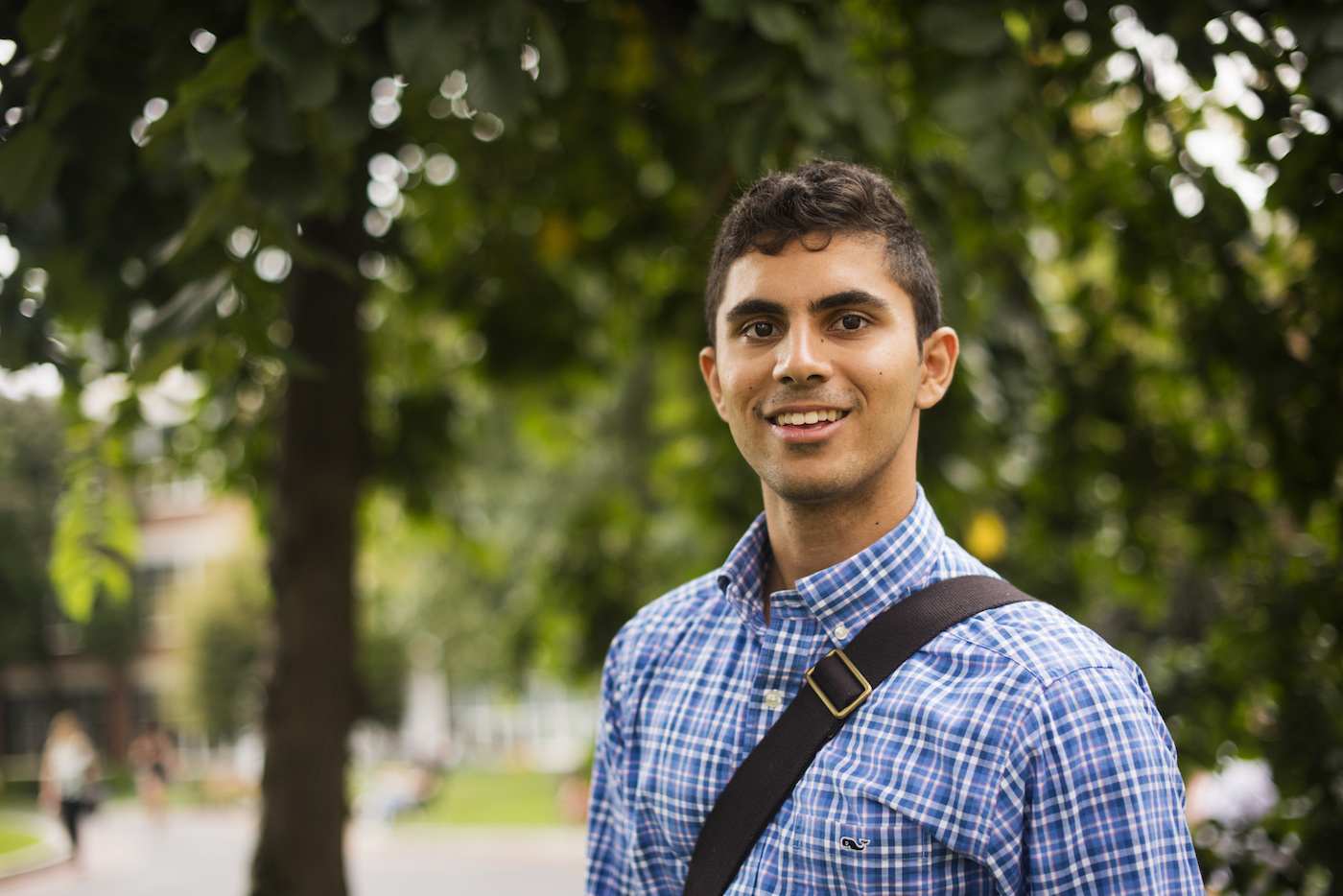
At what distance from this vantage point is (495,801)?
60.6 ft

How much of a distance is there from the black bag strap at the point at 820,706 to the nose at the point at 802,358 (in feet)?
1.04

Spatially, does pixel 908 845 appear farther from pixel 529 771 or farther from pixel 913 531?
pixel 529 771

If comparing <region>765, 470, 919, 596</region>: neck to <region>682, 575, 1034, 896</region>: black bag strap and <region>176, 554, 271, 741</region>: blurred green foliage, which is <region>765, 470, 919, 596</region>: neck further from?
<region>176, 554, 271, 741</region>: blurred green foliage

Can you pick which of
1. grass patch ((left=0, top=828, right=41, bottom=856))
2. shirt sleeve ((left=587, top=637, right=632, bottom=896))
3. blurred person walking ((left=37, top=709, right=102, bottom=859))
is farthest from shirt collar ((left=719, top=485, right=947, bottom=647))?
grass patch ((left=0, top=828, right=41, bottom=856))

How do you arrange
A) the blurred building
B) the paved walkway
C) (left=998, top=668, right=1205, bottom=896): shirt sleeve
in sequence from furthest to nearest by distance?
the paved walkway → the blurred building → (left=998, top=668, right=1205, bottom=896): shirt sleeve

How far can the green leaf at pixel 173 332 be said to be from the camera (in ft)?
5.74

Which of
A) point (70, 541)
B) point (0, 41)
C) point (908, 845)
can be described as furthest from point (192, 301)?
point (70, 541)

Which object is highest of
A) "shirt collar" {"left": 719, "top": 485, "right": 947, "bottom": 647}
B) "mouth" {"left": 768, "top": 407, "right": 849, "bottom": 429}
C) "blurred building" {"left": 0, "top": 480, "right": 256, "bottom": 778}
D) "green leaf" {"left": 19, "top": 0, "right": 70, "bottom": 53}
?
"green leaf" {"left": 19, "top": 0, "right": 70, "bottom": 53}

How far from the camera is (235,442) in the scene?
5.01m

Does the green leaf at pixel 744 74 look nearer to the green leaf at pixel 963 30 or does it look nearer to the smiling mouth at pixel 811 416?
the green leaf at pixel 963 30

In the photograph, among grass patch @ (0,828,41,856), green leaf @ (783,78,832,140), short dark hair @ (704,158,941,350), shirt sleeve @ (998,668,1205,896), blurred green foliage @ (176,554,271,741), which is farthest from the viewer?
blurred green foliage @ (176,554,271,741)

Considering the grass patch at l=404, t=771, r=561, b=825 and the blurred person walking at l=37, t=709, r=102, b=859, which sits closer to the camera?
the blurred person walking at l=37, t=709, r=102, b=859

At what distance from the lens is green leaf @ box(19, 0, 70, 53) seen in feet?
5.79

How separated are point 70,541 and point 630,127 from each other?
2.59m
